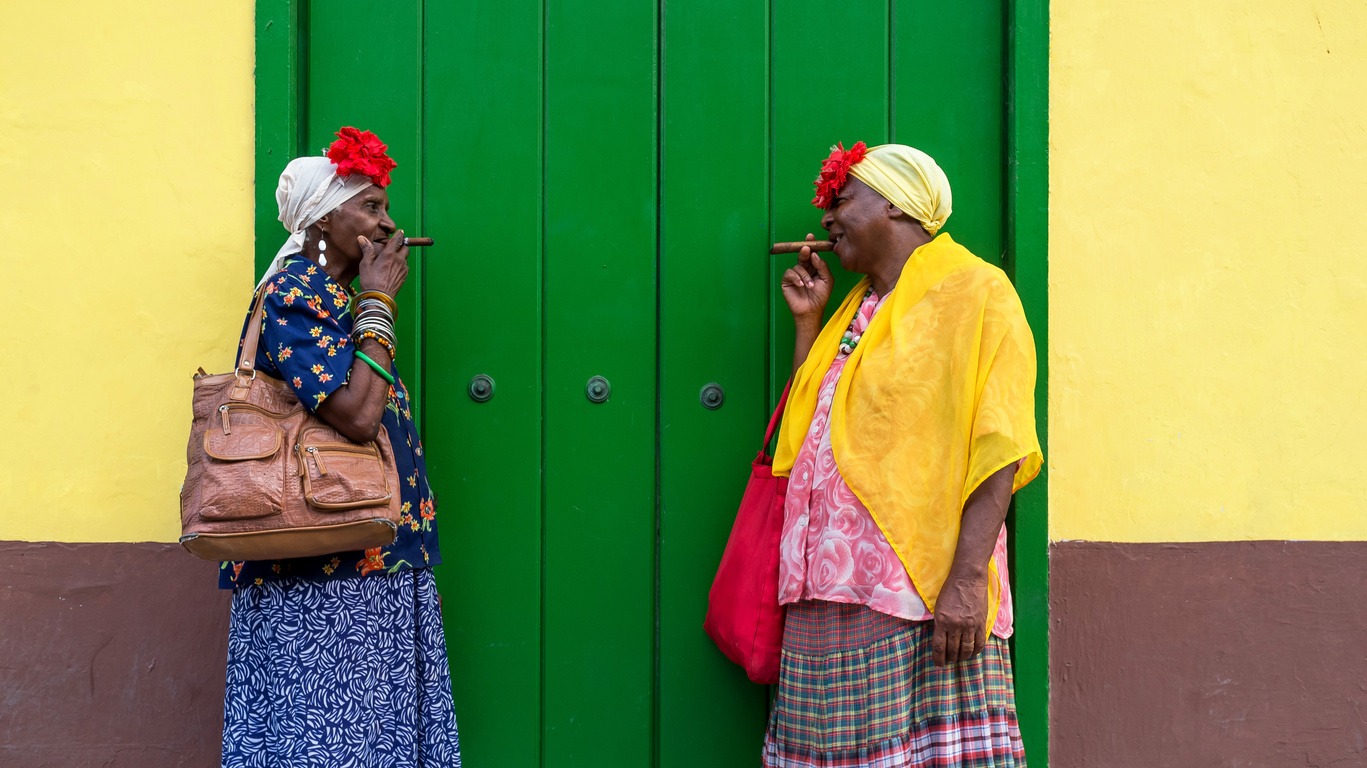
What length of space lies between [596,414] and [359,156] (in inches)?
31.7

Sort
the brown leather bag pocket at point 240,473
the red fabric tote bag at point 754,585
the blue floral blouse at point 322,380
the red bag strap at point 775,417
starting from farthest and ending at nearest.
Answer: the red bag strap at point 775,417, the red fabric tote bag at point 754,585, the blue floral blouse at point 322,380, the brown leather bag pocket at point 240,473

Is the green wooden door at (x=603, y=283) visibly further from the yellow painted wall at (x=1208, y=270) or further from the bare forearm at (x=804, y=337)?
the yellow painted wall at (x=1208, y=270)

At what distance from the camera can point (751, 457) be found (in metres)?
2.65

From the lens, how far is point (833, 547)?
222cm

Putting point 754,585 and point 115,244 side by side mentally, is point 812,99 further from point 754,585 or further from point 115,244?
point 115,244

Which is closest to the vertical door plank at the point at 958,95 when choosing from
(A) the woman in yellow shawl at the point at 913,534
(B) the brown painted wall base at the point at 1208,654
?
(A) the woman in yellow shawl at the point at 913,534

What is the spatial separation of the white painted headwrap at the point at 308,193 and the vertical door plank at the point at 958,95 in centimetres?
131

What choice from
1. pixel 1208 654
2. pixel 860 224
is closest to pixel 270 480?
pixel 860 224

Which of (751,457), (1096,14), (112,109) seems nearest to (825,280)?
(751,457)

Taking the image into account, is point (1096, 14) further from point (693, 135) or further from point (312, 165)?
point (312, 165)

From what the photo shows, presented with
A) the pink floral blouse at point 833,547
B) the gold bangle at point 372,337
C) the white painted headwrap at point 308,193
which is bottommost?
the pink floral blouse at point 833,547

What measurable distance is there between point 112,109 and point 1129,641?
267 cm

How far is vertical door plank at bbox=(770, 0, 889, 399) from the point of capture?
2660 mm

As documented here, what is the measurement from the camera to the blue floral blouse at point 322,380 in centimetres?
207
